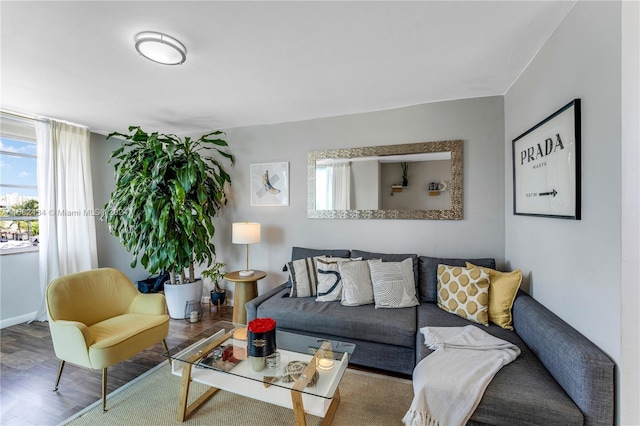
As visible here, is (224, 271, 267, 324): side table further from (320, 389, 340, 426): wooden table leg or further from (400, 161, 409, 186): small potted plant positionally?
(400, 161, 409, 186): small potted plant

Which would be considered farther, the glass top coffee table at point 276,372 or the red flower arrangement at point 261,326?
the red flower arrangement at point 261,326

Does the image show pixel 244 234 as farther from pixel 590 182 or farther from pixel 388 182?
pixel 590 182

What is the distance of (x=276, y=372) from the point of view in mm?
1621

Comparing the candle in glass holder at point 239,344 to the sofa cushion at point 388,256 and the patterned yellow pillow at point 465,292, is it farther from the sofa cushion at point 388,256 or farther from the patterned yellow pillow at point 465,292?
the patterned yellow pillow at point 465,292

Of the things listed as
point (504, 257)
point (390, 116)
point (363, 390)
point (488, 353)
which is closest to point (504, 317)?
point (488, 353)

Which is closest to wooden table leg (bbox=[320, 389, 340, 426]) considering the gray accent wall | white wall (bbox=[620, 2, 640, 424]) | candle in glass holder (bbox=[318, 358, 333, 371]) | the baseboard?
candle in glass holder (bbox=[318, 358, 333, 371])

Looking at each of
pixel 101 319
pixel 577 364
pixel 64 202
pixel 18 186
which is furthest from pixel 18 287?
pixel 577 364

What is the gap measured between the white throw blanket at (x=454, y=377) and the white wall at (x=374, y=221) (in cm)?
121

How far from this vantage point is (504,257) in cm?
263

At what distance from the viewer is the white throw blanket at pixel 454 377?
1.36 m

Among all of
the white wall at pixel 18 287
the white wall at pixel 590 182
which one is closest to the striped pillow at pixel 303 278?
the white wall at pixel 590 182

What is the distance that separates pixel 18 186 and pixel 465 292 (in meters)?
4.88

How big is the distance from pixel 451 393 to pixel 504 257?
1.73 metres

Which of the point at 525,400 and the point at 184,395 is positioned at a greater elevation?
the point at 525,400
